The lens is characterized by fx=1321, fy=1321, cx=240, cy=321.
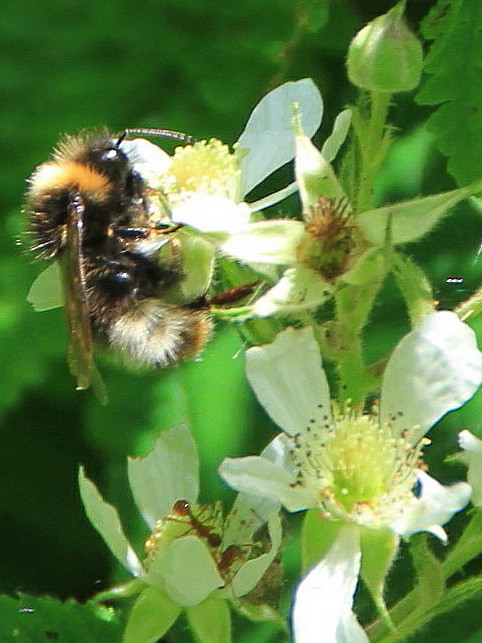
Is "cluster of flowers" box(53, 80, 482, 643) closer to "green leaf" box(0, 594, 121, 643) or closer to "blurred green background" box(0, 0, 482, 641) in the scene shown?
"green leaf" box(0, 594, 121, 643)

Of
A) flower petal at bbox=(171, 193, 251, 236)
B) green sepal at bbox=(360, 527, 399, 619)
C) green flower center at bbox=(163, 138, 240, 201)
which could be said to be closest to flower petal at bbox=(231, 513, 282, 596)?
green sepal at bbox=(360, 527, 399, 619)

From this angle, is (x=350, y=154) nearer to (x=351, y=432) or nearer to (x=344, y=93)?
(x=351, y=432)

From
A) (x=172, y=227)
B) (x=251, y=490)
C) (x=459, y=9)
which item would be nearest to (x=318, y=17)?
(x=459, y=9)

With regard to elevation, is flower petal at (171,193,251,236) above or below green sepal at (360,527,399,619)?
above

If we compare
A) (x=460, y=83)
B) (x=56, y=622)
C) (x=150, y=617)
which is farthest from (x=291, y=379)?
(x=56, y=622)

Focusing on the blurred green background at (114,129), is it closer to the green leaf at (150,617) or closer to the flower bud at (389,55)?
the green leaf at (150,617)

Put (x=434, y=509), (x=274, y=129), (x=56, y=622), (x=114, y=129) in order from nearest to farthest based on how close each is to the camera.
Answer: (x=434, y=509)
(x=274, y=129)
(x=56, y=622)
(x=114, y=129)

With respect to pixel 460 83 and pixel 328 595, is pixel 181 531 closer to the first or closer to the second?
pixel 328 595
